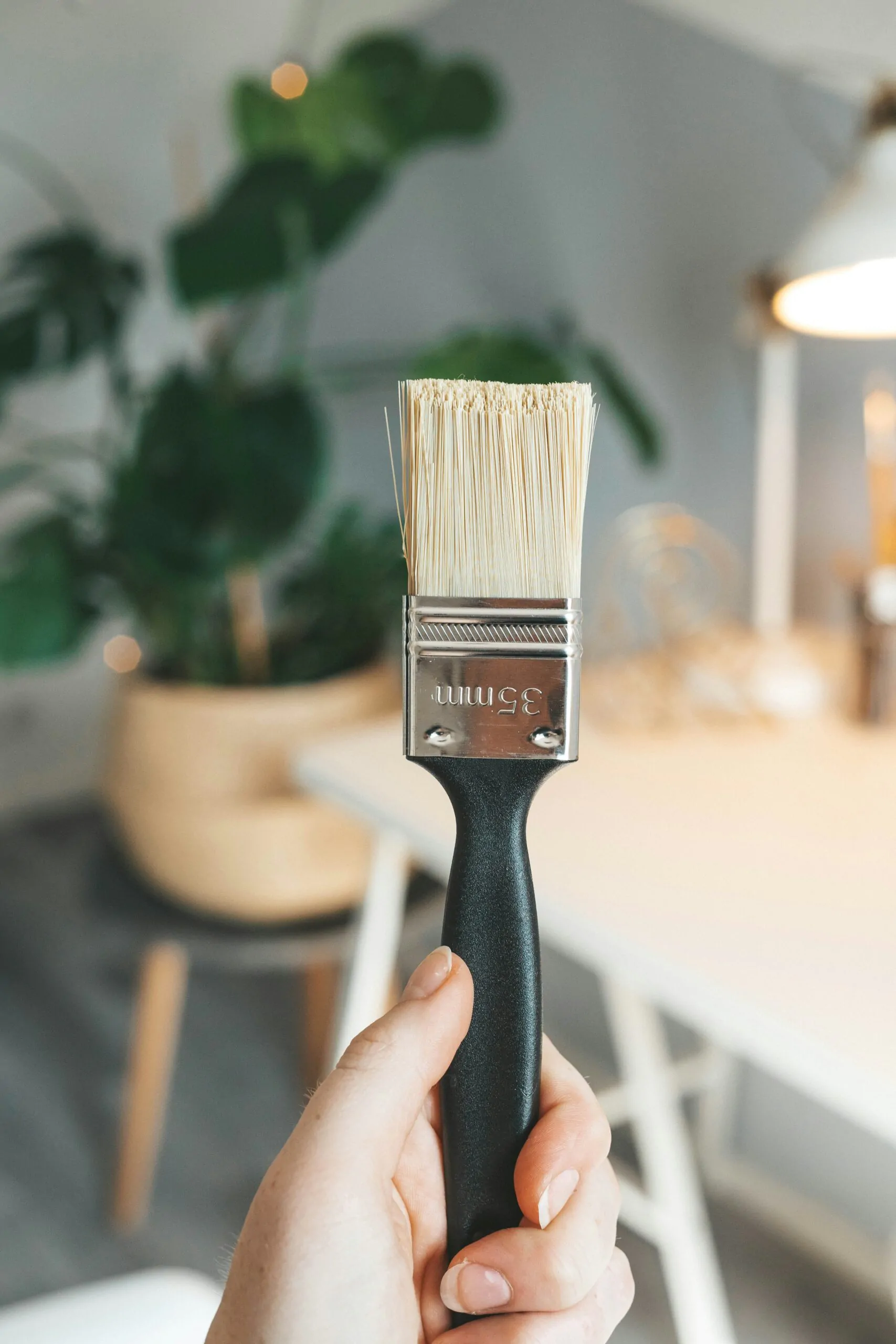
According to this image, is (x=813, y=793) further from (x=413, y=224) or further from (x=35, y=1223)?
(x=413, y=224)

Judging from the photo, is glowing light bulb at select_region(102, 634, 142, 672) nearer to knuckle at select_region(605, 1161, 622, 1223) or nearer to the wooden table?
the wooden table

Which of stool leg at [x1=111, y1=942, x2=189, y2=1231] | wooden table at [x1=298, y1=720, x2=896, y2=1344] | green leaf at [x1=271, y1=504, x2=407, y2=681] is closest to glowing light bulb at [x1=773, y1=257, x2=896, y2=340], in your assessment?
wooden table at [x1=298, y1=720, x2=896, y2=1344]

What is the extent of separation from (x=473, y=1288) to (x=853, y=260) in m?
0.70

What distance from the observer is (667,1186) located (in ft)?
2.81

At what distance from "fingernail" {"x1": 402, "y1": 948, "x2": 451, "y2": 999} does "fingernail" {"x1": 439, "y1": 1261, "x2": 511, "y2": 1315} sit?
3.3 inches

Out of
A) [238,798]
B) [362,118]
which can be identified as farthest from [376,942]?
[362,118]

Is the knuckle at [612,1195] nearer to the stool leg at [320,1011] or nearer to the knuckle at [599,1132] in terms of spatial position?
the knuckle at [599,1132]

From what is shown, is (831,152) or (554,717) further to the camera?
(831,152)

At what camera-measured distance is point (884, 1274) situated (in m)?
1.08

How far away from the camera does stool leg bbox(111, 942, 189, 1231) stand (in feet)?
4.01

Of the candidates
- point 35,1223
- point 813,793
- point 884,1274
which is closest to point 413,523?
point 813,793

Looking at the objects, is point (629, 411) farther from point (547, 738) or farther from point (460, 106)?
point (547, 738)

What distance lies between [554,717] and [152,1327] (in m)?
0.45

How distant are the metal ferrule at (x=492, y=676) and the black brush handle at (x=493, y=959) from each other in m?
0.01
